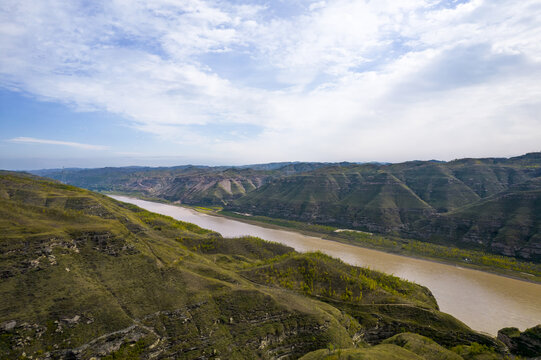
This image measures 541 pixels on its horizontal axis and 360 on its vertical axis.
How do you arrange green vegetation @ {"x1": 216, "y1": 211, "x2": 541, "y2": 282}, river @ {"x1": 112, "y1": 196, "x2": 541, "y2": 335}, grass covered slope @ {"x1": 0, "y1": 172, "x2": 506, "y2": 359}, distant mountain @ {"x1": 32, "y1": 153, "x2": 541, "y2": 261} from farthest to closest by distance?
distant mountain @ {"x1": 32, "y1": 153, "x2": 541, "y2": 261}
green vegetation @ {"x1": 216, "y1": 211, "x2": 541, "y2": 282}
river @ {"x1": 112, "y1": 196, "x2": 541, "y2": 335}
grass covered slope @ {"x1": 0, "y1": 172, "x2": 506, "y2": 359}

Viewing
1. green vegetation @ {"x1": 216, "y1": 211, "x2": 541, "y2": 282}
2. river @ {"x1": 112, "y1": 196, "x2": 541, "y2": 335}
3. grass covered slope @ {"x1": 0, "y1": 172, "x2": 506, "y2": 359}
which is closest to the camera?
grass covered slope @ {"x1": 0, "y1": 172, "x2": 506, "y2": 359}

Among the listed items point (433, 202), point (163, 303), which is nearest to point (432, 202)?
point (433, 202)

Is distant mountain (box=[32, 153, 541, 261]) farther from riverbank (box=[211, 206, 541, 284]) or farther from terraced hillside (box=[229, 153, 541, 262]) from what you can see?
riverbank (box=[211, 206, 541, 284])

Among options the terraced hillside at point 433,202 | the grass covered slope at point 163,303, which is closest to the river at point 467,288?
the grass covered slope at point 163,303

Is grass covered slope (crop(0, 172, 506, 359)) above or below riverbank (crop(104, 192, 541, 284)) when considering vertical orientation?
above

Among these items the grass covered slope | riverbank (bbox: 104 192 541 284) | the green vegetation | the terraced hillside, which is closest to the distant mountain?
the terraced hillside

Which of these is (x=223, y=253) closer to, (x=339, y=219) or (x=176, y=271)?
(x=176, y=271)

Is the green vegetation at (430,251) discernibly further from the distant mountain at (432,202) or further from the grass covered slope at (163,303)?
the grass covered slope at (163,303)

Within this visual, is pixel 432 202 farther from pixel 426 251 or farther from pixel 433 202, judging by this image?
pixel 426 251

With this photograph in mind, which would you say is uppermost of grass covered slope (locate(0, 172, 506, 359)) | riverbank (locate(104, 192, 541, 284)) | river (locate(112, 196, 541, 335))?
grass covered slope (locate(0, 172, 506, 359))
